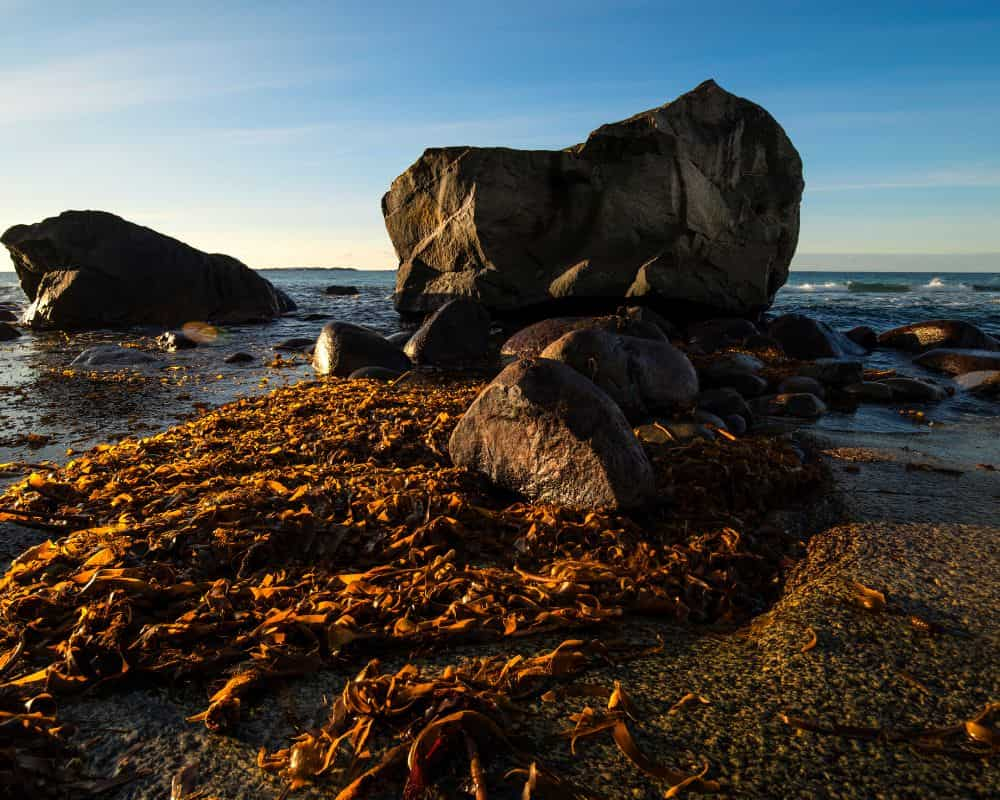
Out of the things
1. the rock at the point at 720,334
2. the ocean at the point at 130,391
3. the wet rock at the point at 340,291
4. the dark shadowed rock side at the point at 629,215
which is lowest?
the ocean at the point at 130,391

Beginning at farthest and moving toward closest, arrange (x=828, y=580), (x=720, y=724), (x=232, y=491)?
(x=232, y=491) < (x=828, y=580) < (x=720, y=724)

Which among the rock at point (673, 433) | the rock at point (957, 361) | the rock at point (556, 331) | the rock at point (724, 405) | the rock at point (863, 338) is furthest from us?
the rock at point (863, 338)

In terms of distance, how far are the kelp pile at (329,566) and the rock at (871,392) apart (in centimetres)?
363

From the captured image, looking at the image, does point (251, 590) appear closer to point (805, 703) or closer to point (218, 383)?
point (805, 703)

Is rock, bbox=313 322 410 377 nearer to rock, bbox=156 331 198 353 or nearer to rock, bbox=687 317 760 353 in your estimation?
rock, bbox=156 331 198 353

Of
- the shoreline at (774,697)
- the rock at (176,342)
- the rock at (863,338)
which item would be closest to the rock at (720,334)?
the rock at (863,338)

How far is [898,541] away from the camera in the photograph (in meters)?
3.03

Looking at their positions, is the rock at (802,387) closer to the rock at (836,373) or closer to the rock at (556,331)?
the rock at (836,373)

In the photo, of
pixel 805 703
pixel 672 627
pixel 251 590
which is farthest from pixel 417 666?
pixel 805 703

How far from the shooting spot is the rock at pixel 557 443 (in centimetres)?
329

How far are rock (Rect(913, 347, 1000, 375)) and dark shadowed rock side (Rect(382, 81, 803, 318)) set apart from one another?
4654 millimetres

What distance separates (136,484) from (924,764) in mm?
4008

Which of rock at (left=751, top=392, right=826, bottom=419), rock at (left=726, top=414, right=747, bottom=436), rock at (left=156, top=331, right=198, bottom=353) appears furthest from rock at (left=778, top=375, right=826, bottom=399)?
rock at (left=156, top=331, right=198, bottom=353)

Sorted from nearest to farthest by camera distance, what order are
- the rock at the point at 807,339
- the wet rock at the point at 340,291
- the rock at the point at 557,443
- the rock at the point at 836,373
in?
the rock at the point at 557,443 → the rock at the point at 836,373 → the rock at the point at 807,339 → the wet rock at the point at 340,291
